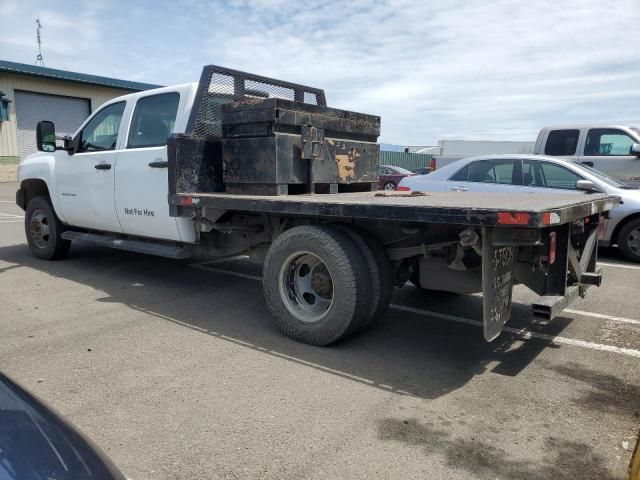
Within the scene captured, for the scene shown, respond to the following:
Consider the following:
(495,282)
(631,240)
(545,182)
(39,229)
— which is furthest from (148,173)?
(631,240)

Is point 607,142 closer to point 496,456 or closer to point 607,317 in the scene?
point 607,317

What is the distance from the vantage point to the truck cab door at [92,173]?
6297 millimetres

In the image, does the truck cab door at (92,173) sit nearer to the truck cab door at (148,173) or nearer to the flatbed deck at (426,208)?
the truck cab door at (148,173)

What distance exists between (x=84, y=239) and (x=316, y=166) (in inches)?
132

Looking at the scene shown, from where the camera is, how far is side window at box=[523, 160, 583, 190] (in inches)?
306

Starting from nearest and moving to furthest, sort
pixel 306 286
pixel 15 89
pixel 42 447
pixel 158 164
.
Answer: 1. pixel 42 447
2. pixel 306 286
3. pixel 158 164
4. pixel 15 89

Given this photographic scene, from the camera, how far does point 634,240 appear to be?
8047 mm

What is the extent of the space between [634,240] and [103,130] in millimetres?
7697

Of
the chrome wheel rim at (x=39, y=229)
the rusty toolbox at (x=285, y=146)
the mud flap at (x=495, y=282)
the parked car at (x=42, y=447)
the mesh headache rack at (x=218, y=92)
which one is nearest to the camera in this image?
the parked car at (x=42, y=447)

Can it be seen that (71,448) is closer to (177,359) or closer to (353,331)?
(177,359)

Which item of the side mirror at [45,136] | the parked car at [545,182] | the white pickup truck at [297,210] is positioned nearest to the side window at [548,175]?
the parked car at [545,182]

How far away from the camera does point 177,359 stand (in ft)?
Answer: 13.3

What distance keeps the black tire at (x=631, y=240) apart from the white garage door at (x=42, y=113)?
915 inches

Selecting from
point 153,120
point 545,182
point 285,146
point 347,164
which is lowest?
point 545,182
